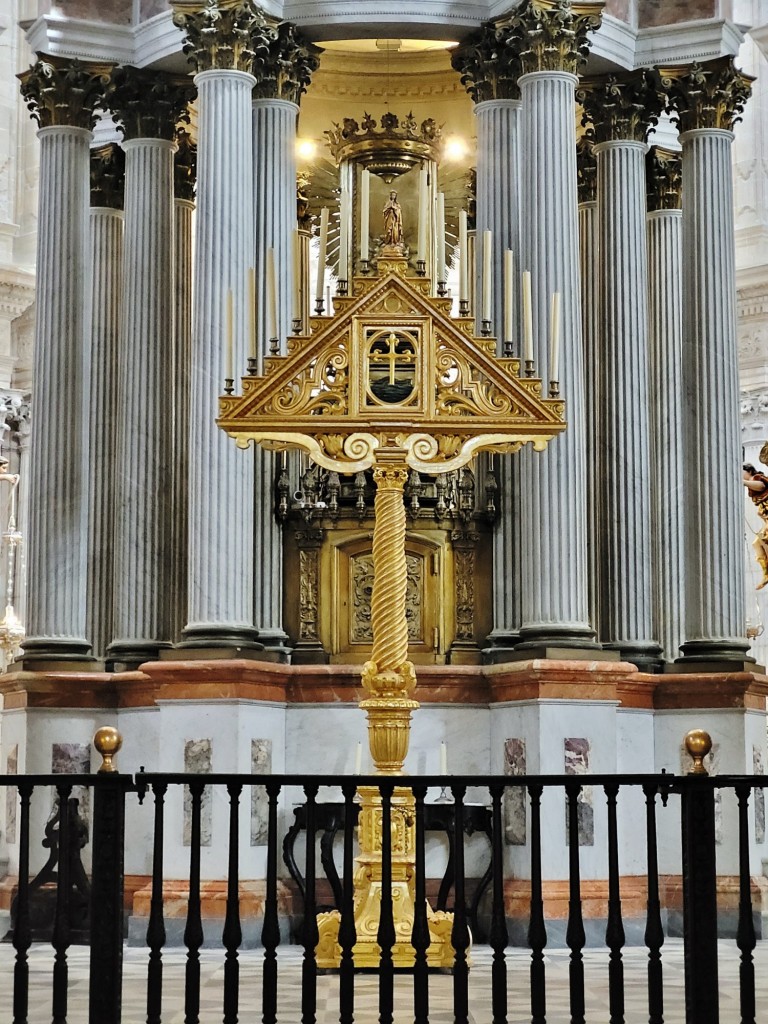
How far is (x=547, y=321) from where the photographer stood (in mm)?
16562

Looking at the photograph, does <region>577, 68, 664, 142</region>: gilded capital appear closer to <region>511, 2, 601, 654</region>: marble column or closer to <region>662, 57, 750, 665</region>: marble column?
<region>662, 57, 750, 665</region>: marble column

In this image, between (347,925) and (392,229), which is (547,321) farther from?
(347,925)

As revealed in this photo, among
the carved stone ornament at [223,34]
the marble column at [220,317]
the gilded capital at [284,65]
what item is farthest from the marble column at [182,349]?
the carved stone ornament at [223,34]

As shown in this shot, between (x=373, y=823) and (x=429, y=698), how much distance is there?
4.46 meters

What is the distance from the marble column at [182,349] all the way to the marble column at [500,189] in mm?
2952

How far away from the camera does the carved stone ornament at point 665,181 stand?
67.4ft

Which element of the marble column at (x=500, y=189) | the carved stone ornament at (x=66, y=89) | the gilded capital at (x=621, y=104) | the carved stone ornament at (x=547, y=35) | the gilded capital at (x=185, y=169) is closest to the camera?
the carved stone ornament at (x=547, y=35)

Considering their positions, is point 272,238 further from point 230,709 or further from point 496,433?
point 496,433

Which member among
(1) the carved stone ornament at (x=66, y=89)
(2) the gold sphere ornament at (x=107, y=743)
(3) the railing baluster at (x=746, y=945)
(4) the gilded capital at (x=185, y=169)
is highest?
(1) the carved stone ornament at (x=66, y=89)

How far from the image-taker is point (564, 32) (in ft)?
55.2

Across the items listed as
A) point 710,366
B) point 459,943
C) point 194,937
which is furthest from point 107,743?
point 710,366

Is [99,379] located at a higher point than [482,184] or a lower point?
lower

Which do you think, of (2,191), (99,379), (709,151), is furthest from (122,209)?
(2,191)

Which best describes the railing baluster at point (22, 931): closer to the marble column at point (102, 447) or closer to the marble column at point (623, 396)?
the marble column at point (623, 396)
